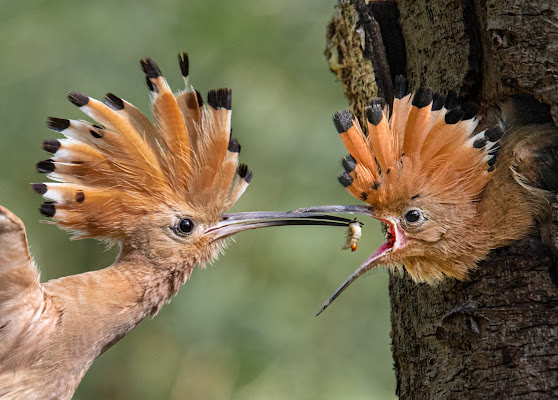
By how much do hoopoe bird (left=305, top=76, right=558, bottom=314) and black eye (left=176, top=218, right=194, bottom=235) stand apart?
0.69 metres

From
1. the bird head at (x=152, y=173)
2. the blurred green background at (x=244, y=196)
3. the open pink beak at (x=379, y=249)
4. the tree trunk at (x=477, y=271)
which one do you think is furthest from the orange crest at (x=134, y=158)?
the blurred green background at (x=244, y=196)

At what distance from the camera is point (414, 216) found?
2.96 metres

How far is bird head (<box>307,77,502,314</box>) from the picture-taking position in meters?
2.86

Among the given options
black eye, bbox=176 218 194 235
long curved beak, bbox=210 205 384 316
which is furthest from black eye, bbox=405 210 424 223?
A: black eye, bbox=176 218 194 235

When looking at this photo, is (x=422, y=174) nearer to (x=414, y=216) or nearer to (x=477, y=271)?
(x=414, y=216)

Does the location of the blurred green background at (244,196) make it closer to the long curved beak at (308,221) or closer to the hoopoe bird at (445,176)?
the long curved beak at (308,221)

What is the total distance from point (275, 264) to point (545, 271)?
356cm

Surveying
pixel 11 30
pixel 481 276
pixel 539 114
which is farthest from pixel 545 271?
pixel 11 30

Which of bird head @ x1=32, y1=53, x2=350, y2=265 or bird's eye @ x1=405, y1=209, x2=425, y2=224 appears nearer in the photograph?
bird's eye @ x1=405, y1=209, x2=425, y2=224

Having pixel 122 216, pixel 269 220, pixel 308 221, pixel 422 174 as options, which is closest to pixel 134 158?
pixel 122 216

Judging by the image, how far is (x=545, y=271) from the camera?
2668mm

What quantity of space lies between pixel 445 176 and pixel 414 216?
0.64 feet

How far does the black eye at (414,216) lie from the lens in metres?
2.96

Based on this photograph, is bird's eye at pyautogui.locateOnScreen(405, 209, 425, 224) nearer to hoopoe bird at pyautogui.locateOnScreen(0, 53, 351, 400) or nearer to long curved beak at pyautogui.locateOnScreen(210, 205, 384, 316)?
long curved beak at pyautogui.locateOnScreen(210, 205, 384, 316)
